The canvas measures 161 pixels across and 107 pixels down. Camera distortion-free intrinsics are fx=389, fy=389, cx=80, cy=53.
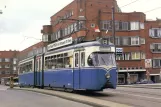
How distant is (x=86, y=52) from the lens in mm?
22562

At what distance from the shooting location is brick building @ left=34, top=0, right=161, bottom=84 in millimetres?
70062

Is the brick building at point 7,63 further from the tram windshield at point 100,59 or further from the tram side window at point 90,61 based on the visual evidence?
the tram windshield at point 100,59

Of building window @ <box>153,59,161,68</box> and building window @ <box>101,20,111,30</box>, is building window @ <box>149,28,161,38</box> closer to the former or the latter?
building window @ <box>153,59,161,68</box>

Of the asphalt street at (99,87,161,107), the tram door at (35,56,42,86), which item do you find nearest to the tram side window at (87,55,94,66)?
the asphalt street at (99,87,161,107)

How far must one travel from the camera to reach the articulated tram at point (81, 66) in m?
22.0

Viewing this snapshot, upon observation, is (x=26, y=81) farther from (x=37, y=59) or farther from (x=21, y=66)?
(x=37, y=59)

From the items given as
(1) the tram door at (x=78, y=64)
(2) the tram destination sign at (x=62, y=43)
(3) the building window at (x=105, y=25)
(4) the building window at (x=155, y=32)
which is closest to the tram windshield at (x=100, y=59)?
(1) the tram door at (x=78, y=64)

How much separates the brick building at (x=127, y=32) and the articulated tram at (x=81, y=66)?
39.5m

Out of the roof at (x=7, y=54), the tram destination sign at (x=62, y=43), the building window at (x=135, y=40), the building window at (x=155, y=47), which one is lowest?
the tram destination sign at (x=62, y=43)

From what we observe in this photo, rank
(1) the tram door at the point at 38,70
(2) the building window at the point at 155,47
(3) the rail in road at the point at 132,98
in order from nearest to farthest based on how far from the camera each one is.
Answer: (3) the rail in road at the point at 132,98 → (1) the tram door at the point at 38,70 → (2) the building window at the point at 155,47

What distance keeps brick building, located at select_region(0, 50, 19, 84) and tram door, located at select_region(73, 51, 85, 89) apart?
4791 inches

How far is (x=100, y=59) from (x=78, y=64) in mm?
1859

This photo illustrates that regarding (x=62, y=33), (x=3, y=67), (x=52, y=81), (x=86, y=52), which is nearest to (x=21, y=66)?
(x=52, y=81)

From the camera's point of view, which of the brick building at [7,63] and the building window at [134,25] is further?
the brick building at [7,63]
